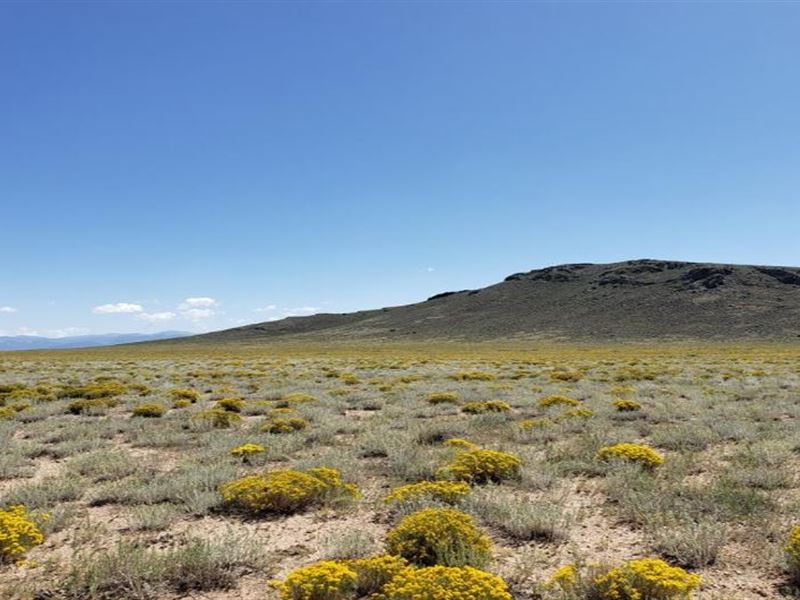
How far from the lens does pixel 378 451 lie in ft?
33.3

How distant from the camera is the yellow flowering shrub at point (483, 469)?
7984 millimetres

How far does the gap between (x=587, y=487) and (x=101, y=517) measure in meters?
6.55

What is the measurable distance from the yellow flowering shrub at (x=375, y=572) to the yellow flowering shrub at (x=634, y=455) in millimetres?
5031

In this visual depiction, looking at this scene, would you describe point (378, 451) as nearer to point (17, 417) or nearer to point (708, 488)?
point (708, 488)

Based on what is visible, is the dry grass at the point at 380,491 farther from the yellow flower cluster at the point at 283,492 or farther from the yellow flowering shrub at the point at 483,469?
the yellow flowering shrub at the point at 483,469

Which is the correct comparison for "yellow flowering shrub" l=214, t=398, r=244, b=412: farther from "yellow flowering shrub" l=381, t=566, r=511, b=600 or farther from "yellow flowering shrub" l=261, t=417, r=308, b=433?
"yellow flowering shrub" l=381, t=566, r=511, b=600

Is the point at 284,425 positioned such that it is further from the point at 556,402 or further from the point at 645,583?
the point at 645,583

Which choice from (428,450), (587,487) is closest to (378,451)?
(428,450)

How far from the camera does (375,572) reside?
486 cm

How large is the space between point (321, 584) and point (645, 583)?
8.60 ft

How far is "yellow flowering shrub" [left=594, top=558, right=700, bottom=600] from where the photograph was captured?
427 centimetres

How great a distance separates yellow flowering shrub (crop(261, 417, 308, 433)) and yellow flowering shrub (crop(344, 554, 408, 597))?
7493mm

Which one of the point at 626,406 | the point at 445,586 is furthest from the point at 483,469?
the point at 626,406

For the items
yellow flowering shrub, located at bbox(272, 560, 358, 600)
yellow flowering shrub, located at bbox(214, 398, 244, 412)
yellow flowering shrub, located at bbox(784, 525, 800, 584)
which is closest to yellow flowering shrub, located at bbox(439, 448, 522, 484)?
yellow flowering shrub, located at bbox(272, 560, 358, 600)
